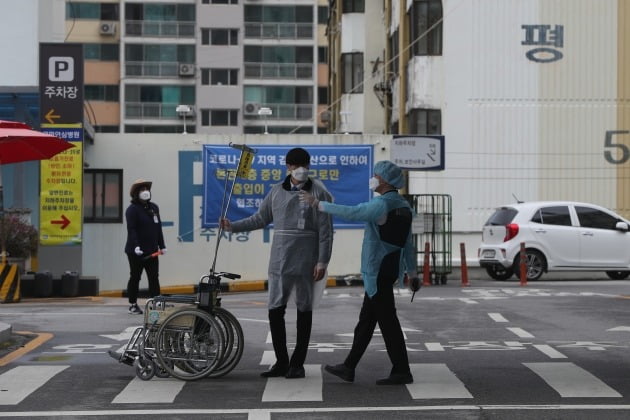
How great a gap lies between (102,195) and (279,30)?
45.2 metres

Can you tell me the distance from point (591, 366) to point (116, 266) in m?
18.7

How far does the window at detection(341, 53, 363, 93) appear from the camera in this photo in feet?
153

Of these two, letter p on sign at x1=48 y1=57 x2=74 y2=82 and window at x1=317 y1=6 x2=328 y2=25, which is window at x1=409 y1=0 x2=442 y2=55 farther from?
window at x1=317 y1=6 x2=328 y2=25

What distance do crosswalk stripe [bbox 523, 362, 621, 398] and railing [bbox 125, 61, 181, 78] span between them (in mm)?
61519

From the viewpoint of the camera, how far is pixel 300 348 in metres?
10.8

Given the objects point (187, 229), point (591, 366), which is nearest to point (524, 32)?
point (187, 229)

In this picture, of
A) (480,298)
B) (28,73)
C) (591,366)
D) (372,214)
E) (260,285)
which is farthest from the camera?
(260,285)

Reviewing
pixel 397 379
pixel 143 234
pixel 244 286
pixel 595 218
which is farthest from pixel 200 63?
pixel 397 379

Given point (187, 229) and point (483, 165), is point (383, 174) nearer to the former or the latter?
point (187, 229)

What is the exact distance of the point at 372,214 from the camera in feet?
34.4

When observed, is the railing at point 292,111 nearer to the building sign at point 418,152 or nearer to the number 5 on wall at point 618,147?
the number 5 on wall at point 618,147

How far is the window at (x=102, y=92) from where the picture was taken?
71812 millimetres

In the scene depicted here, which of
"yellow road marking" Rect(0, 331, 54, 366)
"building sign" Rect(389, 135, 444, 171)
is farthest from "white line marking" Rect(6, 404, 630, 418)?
"building sign" Rect(389, 135, 444, 171)

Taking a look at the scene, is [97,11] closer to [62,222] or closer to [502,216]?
[502,216]
